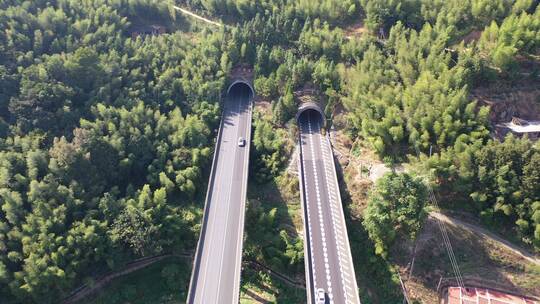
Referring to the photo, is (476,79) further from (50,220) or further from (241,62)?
(50,220)

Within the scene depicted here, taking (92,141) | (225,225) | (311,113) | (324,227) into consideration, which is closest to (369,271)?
(324,227)

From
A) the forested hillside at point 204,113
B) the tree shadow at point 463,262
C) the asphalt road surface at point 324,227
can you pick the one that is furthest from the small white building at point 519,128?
the asphalt road surface at point 324,227

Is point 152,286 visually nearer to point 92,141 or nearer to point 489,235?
point 92,141

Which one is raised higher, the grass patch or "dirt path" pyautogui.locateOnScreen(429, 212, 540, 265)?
"dirt path" pyautogui.locateOnScreen(429, 212, 540, 265)

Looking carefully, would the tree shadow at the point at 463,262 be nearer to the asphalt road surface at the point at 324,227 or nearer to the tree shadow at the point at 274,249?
the asphalt road surface at the point at 324,227

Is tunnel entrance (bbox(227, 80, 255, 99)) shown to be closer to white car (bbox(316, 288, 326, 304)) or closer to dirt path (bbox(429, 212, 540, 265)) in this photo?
dirt path (bbox(429, 212, 540, 265))

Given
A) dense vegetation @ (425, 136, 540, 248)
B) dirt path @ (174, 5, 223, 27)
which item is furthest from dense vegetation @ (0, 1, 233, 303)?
dense vegetation @ (425, 136, 540, 248)

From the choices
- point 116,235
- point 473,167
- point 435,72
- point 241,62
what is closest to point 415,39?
point 435,72
